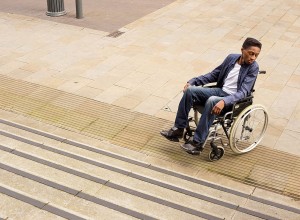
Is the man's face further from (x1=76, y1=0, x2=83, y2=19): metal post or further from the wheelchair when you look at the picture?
(x1=76, y1=0, x2=83, y2=19): metal post

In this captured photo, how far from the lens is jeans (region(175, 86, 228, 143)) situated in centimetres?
445

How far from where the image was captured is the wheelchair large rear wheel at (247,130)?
4.48 m

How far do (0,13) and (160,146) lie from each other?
7.20 metres

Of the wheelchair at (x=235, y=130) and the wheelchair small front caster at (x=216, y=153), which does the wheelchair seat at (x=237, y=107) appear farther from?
the wheelchair small front caster at (x=216, y=153)

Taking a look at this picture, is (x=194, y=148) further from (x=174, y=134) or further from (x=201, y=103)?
(x=201, y=103)

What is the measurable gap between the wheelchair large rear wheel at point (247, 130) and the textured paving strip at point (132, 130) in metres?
0.12

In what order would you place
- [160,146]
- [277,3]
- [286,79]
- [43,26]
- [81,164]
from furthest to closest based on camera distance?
1. [277,3]
2. [43,26]
3. [286,79]
4. [160,146]
5. [81,164]

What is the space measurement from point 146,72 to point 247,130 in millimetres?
2653

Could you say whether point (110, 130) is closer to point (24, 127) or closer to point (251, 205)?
point (24, 127)

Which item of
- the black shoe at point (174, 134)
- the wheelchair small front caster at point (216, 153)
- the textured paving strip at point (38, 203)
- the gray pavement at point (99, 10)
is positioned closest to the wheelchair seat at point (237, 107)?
the wheelchair small front caster at point (216, 153)

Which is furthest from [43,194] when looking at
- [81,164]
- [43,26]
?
[43,26]

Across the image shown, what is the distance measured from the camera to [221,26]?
9.77m

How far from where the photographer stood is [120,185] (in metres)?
4.04

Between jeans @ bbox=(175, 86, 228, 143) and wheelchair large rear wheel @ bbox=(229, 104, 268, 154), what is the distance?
0.29 m
